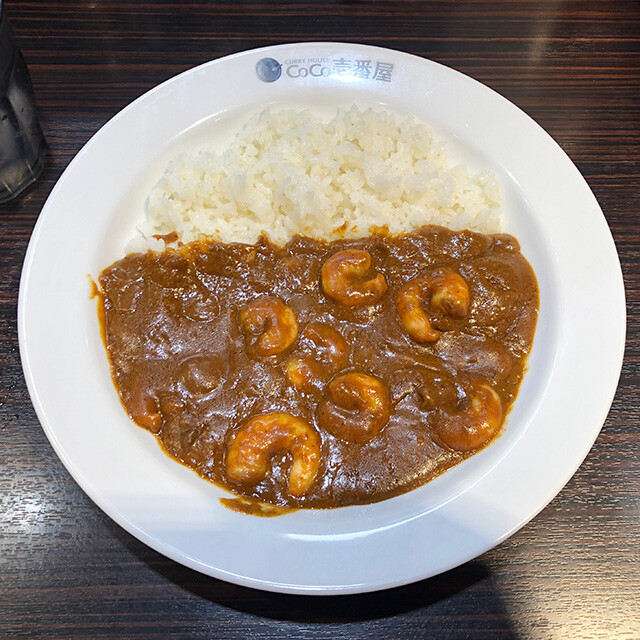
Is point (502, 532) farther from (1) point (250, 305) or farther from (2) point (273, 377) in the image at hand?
(1) point (250, 305)

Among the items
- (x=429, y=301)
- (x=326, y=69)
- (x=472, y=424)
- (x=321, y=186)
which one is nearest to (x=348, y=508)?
(x=472, y=424)

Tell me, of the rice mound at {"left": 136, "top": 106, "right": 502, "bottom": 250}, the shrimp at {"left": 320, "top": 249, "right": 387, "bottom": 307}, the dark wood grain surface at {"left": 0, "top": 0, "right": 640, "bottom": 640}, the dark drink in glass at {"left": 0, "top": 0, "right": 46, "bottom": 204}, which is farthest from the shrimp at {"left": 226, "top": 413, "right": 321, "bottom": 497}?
the dark drink in glass at {"left": 0, "top": 0, "right": 46, "bottom": 204}

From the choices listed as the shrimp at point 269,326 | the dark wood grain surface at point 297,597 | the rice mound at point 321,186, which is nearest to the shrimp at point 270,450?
the shrimp at point 269,326

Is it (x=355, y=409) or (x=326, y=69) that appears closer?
(x=355, y=409)

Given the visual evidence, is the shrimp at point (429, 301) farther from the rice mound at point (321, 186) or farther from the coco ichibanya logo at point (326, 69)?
the coco ichibanya logo at point (326, 69)

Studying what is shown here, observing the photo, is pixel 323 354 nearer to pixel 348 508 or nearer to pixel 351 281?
pixel 351 281

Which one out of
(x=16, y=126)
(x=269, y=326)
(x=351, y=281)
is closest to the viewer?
(x=269, y=326)

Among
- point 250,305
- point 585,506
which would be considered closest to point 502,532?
point 585,506
